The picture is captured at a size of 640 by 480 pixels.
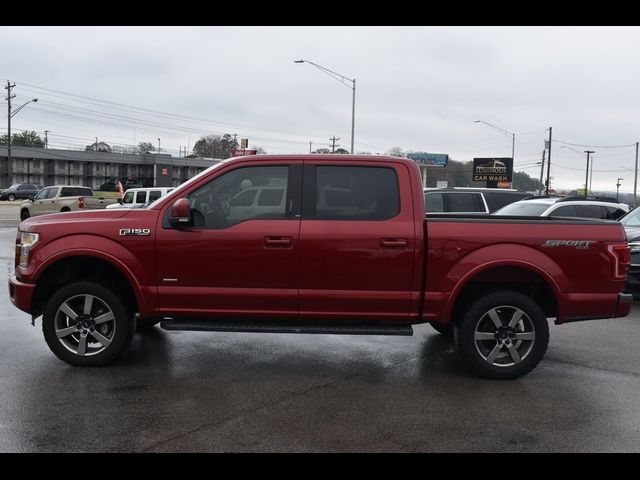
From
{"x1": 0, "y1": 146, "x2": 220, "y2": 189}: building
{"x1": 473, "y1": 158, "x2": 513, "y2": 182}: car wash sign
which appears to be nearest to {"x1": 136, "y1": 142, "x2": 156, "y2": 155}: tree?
{"x1": 0, "y1": 146, "x2": 220, "y2": 189}: building

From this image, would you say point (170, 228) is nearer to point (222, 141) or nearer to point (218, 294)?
point (218, 294)

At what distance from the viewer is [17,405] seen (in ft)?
14.9

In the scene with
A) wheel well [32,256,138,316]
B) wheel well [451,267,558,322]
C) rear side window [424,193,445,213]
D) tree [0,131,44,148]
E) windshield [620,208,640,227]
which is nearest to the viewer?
wheel well [451,267,558,322]

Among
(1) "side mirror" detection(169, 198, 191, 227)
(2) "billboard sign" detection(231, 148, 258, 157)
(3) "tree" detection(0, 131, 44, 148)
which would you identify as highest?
(3) "tree" detection(0, 131, 44, 148)

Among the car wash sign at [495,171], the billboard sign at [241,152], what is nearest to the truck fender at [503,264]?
the billboard sign at [241,152]

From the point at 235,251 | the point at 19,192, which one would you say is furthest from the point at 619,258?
the point at 19,192

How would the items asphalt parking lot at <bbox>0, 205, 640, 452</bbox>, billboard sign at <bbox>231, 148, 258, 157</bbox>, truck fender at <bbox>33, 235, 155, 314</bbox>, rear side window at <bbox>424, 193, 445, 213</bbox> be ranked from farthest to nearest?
rear side window at <bbox>424, 193, 445, 213</bbox>, billboard sign at <bbox>231, 148, 258, 157</bbox>, truck fender at <bbox>33, 235, 155, 314</bbox>, asphalt parking lot at <bbox>0, 205, 640, 452</bbox>

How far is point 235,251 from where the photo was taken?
5.31 meters

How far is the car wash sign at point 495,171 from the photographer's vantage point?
51.9m

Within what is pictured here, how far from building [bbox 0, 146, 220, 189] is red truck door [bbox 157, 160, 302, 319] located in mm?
70586

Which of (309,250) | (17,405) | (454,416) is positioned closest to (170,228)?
(309,250)

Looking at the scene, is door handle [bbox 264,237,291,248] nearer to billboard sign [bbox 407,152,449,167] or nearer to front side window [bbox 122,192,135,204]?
front side window [bbox 122,192,135,204]

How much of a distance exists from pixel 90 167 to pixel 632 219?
82.6 metres

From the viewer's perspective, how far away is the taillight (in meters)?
5.32
